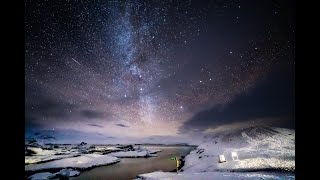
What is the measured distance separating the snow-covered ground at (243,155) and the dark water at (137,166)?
0.23 m

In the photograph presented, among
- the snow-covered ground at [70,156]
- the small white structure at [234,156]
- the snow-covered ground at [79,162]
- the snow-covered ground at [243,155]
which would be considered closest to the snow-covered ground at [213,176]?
the snow-covered ground at [243,155]

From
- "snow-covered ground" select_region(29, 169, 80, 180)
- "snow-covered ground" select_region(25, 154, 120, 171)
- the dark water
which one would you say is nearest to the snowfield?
the dark water

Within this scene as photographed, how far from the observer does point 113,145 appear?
5.27 meters

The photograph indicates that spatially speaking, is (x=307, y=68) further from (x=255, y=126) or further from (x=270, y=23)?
(x=255, y=126)

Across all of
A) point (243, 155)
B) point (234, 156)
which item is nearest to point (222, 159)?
point (234, 156)

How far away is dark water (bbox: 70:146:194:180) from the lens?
205 inches

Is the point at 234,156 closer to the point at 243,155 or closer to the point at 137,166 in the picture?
the point at 243,155

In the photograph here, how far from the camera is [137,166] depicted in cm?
555

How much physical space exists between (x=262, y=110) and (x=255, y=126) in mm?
377

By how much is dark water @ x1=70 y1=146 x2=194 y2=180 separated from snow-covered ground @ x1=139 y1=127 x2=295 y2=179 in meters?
0.23

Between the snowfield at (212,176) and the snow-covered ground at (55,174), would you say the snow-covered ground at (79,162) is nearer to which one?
the snow-covered ground at (55,174)

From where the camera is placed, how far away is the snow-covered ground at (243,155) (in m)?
4.92

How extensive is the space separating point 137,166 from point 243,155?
2.26 m

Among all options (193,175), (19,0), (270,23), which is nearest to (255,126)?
(193,175)
